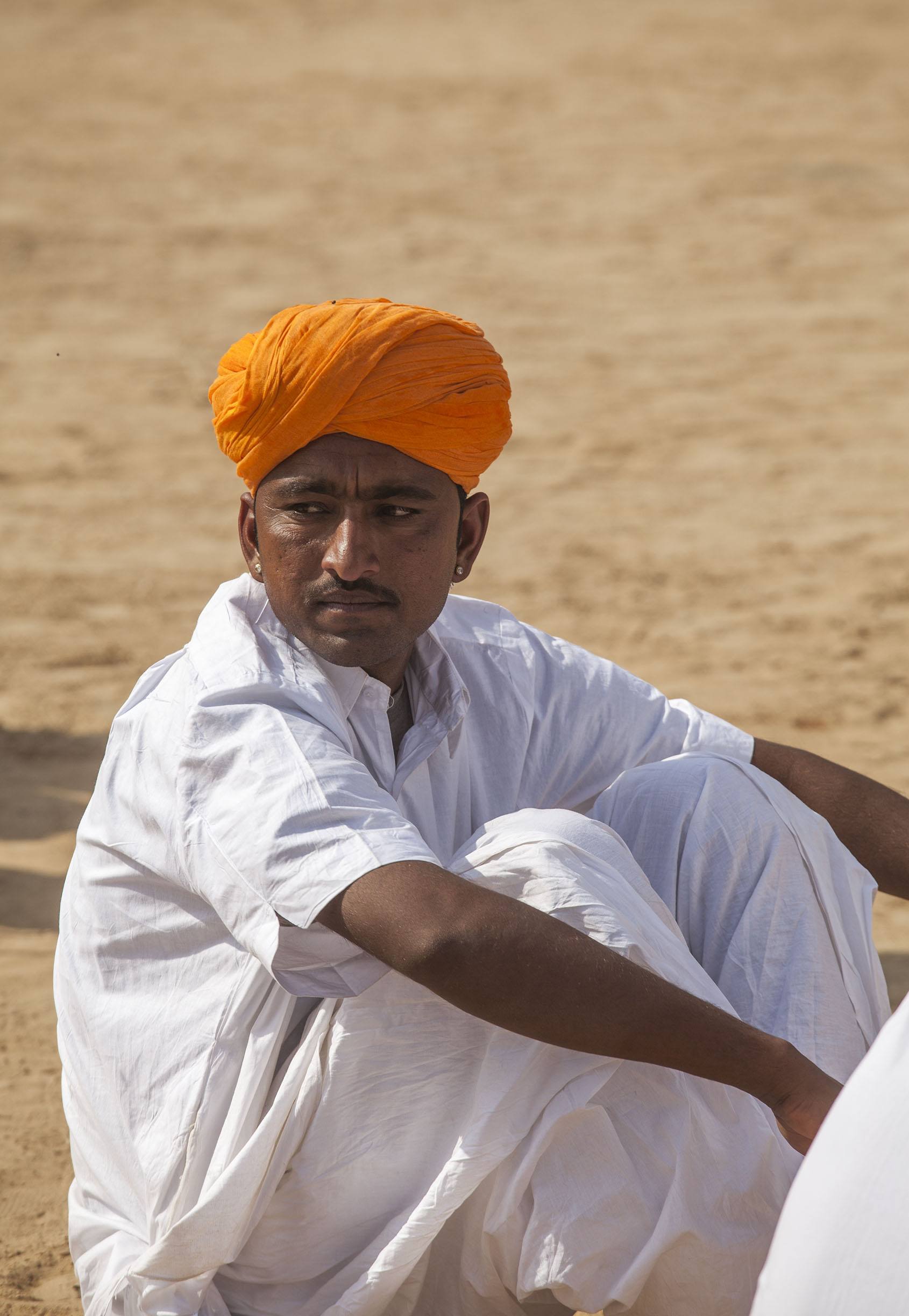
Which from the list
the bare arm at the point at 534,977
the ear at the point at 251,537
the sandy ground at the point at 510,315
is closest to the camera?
the bare arm at the point at 534,977

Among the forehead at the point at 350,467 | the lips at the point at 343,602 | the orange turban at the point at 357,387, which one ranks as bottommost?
the lips at the point at 343,602

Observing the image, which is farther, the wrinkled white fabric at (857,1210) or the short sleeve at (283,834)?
the short sleeve at (283,834)

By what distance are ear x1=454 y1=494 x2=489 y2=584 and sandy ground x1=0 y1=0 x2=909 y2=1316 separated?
133cm

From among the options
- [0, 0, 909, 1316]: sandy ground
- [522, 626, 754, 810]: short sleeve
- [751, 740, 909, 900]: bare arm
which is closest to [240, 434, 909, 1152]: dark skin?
[522, 626, 754, 810]: short sleeve

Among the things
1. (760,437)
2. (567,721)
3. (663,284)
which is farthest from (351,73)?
(567,721)

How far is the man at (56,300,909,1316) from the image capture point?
203 cm

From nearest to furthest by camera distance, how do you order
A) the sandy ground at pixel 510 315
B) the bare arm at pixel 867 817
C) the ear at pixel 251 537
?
the ear at pixel 251 537
the bare arm at pixel 867 817
the sandy ground at pixel 510 315

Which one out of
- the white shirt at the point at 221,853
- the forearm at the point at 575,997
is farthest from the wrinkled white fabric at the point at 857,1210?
the white shirt at the point at 221,853

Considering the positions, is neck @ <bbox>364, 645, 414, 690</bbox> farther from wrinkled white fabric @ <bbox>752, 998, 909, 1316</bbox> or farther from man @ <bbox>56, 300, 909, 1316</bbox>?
wrinkled white fabric @ <bbox>752, 998, 909, 1316</bbox>

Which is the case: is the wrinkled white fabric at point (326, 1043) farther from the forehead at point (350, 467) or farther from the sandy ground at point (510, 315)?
the sandy ground at point (510, 315)

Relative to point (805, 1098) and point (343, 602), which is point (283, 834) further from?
point (805, 1098)

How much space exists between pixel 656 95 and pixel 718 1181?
12.1 m

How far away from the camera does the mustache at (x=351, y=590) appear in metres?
2.28

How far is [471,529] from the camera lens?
98.3 inches
